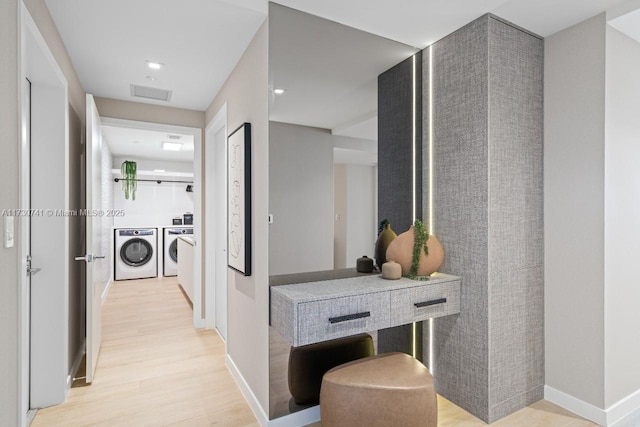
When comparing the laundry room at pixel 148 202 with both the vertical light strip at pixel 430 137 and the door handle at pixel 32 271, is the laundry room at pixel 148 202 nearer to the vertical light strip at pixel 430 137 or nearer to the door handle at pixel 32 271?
the door handle at pixel 32 271

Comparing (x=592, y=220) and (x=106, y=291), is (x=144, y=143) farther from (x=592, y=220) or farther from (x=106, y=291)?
(x=592, y=220)

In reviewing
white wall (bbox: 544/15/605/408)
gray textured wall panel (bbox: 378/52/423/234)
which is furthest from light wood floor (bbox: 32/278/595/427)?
gray textured wall panel (bbox: 378/52/423/234)

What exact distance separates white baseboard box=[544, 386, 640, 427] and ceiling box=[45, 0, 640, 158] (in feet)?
6.75

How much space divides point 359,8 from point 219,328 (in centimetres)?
316

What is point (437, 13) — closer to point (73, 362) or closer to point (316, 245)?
point (316, 245)

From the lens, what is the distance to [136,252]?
6.48m

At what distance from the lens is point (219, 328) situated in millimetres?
3646

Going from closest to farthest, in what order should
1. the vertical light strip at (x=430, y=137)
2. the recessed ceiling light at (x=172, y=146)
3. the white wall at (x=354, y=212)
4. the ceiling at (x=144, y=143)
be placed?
the white wall at (x=354, y=212) < the vertical light strip at (x=430, y=137) < the ceiling at (x=144, y=143) < the recessed ceiling light at (x=172, y=146)

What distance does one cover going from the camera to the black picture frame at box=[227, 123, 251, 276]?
7.39 ft

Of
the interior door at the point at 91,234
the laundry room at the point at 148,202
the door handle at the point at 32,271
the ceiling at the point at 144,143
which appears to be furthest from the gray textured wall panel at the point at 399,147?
the laundry room at the point at 148,202

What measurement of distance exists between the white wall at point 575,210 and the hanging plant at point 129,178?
6.77 metres

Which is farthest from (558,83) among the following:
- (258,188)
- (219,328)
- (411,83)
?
(219,328)

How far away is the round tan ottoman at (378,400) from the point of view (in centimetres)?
166

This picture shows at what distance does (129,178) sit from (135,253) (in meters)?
1.53
